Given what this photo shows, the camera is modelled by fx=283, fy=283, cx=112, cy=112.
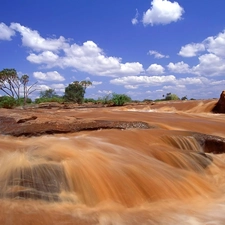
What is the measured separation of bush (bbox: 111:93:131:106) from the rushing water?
16.4 meters

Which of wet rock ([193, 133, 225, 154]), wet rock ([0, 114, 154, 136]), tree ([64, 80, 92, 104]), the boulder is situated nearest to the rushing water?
wet rock ([193, 133, 225, 154])

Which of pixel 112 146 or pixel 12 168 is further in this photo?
pixel 112 146

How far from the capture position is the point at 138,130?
245 inches

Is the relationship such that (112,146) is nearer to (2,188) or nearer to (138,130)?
(138,130)

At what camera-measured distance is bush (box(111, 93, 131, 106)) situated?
2172 cm

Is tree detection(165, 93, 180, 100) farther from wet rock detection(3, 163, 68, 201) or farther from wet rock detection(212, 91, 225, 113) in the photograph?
wet rock detection(3, 163, 68, 201)

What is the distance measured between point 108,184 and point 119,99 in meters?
18.6

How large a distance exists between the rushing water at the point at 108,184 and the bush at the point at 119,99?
645 inches

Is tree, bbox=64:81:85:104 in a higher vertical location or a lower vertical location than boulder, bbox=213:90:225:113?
higher

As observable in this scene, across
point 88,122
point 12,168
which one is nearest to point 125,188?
point 12,168

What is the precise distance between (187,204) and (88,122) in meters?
3.48

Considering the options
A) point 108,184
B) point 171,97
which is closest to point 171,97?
point 171,97

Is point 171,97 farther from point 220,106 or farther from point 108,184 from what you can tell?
point 108,184

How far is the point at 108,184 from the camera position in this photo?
3.71 m
